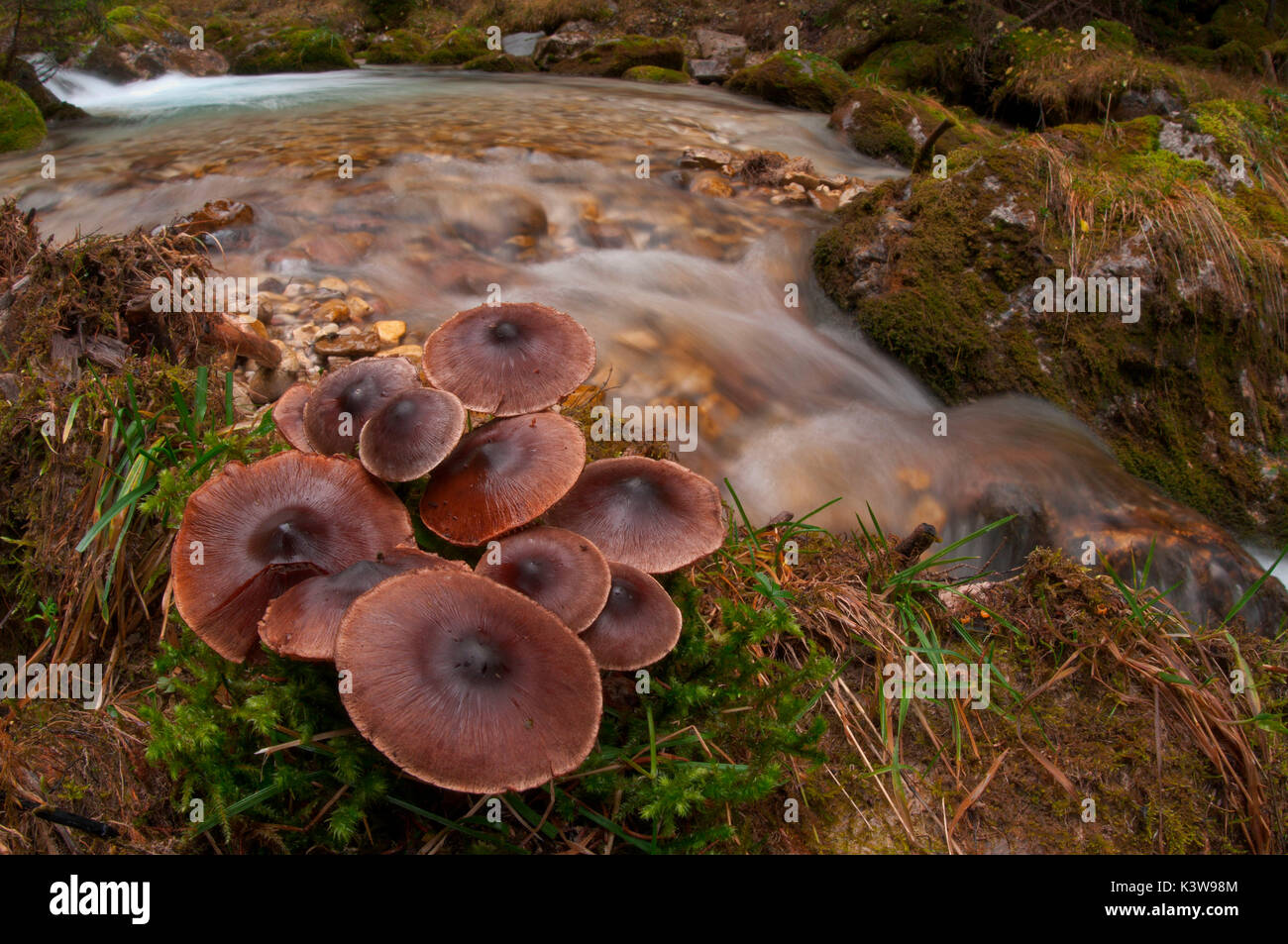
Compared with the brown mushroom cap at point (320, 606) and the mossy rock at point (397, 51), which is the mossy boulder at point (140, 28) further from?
the brown mushroom cap at point (320, 606)

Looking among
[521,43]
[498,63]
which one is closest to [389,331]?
[498,63]

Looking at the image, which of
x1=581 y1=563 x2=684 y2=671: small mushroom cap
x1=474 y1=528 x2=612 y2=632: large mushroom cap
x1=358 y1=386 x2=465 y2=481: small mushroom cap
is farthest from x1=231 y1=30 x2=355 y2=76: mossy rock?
x1=581 y1=563 x2=684 y2=671: small mushroom cap

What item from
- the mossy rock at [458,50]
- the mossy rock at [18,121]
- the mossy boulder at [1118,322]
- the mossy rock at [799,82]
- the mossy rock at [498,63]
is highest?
the mossy rock at [458,50]

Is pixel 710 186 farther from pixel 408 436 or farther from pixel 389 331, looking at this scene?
pixel 408 436

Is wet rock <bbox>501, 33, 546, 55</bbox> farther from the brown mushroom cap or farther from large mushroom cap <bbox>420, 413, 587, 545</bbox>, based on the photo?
the brown mushroom cap

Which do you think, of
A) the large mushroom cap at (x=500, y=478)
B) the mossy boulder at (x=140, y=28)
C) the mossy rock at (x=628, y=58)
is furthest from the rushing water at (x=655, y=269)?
the mossy boulder at (x=140, y=28)

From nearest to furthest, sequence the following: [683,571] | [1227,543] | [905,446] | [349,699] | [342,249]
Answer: [349,699]
[683,571]
[1227,543]
[905,446]
[342,249]
